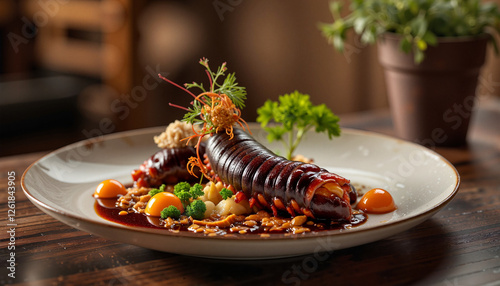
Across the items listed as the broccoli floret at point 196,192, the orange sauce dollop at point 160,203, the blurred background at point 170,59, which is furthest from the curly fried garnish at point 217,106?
the blurred background at point 170,59

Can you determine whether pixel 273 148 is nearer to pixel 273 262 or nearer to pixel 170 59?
pixel 273 262

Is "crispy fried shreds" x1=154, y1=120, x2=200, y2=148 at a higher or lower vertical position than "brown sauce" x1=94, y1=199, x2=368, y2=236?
higher

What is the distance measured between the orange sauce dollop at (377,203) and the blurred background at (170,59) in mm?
3817

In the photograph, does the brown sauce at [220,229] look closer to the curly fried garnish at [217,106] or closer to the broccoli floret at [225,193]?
the broccoli floret at [225,193]

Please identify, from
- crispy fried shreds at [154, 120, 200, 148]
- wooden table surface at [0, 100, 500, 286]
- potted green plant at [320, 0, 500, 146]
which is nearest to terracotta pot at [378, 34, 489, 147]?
potted green plant at [320, 0, 500, 146]

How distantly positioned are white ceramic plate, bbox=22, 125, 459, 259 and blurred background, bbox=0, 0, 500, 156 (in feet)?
10.0

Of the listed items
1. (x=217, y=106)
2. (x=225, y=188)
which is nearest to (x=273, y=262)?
(x=225, y=188)

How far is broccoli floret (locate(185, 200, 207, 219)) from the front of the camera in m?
1.90

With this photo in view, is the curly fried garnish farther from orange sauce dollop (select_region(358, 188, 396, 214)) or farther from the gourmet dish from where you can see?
orange sauce dollop (select_region(358, 188, 396, 214))

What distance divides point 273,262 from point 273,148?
3.75ft

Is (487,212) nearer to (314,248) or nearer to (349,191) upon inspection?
(349,191)

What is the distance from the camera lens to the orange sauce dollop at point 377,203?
198cm

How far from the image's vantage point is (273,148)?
2.74 m

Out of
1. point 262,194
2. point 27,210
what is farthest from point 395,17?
point 27,210
